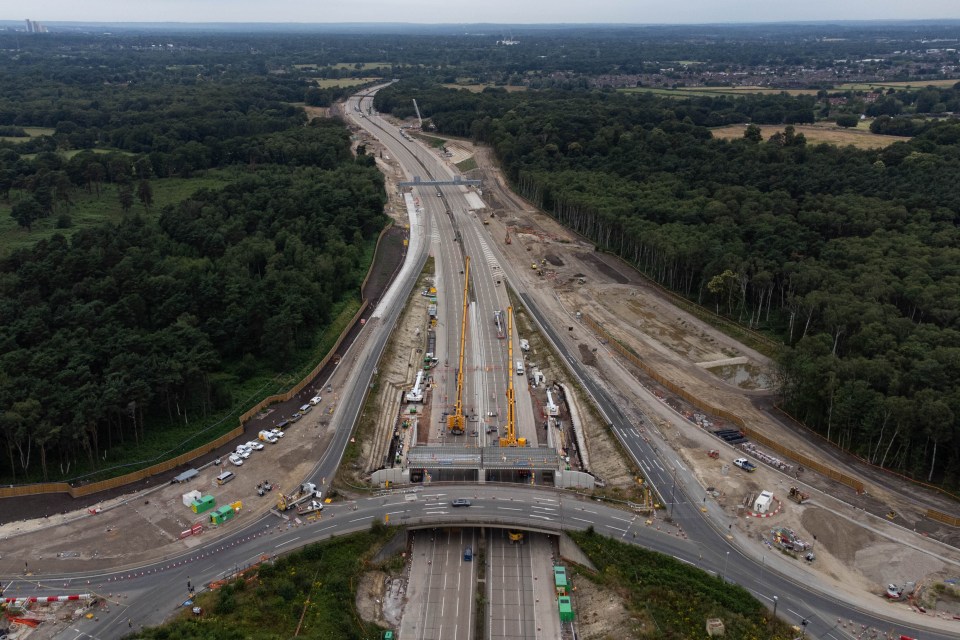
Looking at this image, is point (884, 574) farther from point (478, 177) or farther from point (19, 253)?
point (478, 177)

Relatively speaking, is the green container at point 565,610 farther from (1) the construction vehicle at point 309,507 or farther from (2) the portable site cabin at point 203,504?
(2) the portable site cabin at point 203,504

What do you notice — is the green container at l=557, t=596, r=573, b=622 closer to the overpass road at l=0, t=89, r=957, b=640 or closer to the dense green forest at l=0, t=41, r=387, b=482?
the overpass road at l=0, t=89, r=957, b=640

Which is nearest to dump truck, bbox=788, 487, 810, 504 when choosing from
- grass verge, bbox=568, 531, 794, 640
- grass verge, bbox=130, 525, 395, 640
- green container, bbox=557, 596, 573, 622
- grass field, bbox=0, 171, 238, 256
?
grass verge, bbox=568, 531, 794, 640

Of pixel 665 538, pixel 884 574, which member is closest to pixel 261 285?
pixel 665 538

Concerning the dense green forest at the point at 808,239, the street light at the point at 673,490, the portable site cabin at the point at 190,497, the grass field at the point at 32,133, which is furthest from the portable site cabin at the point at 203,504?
the grass field at the point at 32,133

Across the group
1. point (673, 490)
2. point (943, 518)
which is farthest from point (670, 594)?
point (943, 518)

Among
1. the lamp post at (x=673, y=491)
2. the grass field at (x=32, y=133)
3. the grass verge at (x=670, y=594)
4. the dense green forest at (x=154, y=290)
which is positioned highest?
the grass field at (x=32, y=133)
